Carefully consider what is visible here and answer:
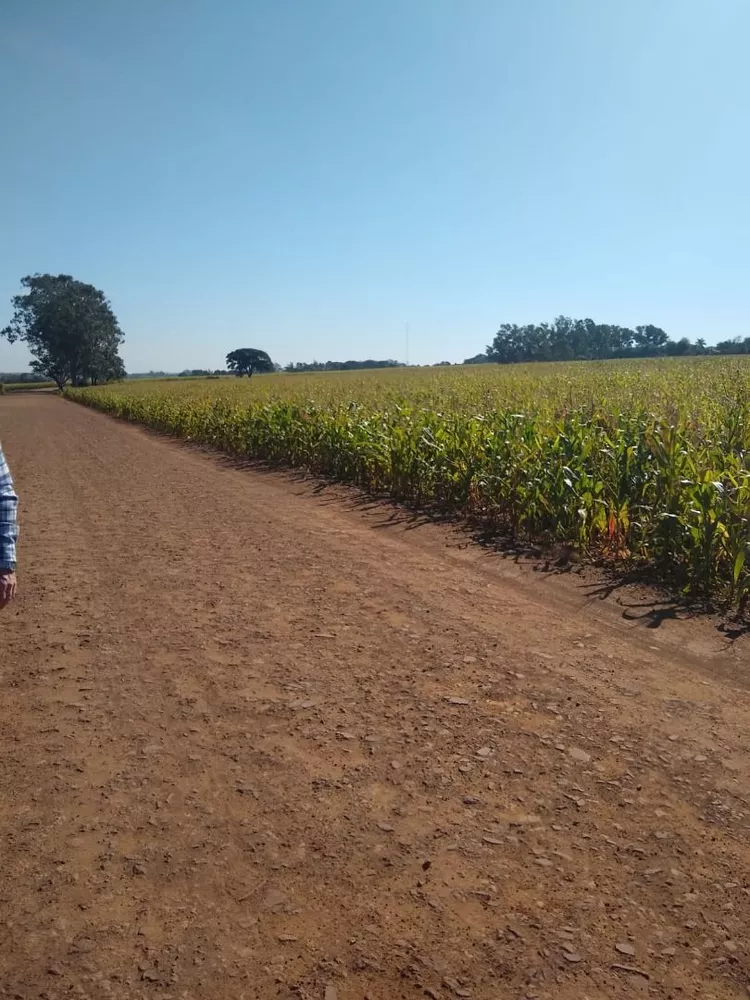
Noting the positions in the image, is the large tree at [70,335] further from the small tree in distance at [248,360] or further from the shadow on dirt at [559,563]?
the shadow on dirt at [559,563]

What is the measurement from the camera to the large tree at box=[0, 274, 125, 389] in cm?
8038

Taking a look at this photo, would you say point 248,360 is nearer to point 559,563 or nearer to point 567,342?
point 567,342

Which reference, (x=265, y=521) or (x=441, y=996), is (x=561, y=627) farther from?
(x=265, y=521)

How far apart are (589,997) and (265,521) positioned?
21.2 feet

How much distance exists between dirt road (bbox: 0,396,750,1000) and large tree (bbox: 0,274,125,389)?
83516 mm

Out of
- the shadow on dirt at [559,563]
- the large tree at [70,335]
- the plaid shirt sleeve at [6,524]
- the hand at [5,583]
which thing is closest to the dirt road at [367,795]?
the shadow on dirt at [559,563]

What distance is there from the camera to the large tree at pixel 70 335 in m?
80.4

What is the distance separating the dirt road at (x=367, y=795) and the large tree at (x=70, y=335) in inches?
3288

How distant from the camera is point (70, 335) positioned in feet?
263

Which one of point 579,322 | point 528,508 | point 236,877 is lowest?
point 236,877

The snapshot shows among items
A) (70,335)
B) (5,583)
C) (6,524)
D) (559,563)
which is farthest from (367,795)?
(70,335)

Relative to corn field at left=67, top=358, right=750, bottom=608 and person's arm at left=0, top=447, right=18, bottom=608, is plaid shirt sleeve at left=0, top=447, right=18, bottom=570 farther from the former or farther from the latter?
corn field at left=67, top=358, right=750, bottom=608

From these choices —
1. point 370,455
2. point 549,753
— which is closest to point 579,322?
point 370,455

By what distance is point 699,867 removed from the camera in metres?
2.33
